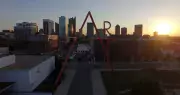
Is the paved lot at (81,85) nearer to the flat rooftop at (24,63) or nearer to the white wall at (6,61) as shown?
the flat rooftop at (24,63)

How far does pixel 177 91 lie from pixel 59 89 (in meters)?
9.45

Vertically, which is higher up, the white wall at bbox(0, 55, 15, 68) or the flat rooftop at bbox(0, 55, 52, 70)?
the white wall at bbox(0, 55, 15, 68)

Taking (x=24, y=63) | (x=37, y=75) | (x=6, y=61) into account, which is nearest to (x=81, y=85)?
(x=37, y=75)

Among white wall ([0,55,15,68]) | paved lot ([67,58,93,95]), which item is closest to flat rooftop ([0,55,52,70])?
white wall ([0,55,15,68])

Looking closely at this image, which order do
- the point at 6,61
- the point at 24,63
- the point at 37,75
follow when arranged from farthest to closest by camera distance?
the point at 24,63 → the point at 37,75 → the point at 6,61

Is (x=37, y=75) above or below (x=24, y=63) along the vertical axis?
below

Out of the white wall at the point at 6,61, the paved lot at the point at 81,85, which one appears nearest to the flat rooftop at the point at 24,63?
the white wall at the point at 6,61

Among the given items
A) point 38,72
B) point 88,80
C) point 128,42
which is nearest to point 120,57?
point 128,42

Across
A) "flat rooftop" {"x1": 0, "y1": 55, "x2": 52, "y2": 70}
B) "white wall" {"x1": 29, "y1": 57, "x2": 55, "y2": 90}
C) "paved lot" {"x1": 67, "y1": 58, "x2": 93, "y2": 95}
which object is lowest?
"paved lot" {"x1": 67, "y1": 58, "x2": 93, "y2": 95}

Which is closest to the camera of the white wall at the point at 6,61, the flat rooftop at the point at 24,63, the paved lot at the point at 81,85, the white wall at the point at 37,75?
the white wall at the point at 37,75

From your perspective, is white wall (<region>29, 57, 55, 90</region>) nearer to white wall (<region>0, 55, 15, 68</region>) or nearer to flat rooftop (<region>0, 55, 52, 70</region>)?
flat rooftop (<region>0, 55, 52, 70</region>)

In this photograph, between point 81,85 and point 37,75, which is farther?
point 81,85

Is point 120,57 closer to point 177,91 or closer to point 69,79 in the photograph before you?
point 69,79

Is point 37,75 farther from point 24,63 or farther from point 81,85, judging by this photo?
point 81,85
